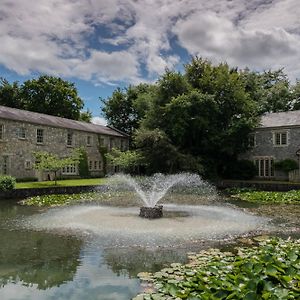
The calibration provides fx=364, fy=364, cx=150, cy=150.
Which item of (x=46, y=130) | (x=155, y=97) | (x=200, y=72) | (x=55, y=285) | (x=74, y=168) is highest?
(x=200, y=72)

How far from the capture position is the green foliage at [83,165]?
37.9m

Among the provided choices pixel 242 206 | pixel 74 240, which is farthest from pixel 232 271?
pixel 242 206

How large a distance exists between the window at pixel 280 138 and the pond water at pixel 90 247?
20337 millimetres

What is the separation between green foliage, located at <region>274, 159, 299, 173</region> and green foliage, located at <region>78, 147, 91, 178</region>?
19505mm

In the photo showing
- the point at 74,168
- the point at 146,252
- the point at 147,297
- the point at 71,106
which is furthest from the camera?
the point at 71,106

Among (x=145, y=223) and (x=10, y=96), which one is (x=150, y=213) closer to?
(x=145, y=223)

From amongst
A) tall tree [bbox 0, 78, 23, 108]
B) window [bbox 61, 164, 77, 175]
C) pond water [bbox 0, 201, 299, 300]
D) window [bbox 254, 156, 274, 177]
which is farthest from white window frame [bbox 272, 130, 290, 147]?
tall tree [bbox 0, 78, 23, 108]

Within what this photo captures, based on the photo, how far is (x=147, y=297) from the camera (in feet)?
20.9

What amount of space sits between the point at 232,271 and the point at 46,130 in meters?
29.7

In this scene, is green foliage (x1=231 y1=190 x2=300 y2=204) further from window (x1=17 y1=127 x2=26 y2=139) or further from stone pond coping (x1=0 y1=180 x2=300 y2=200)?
window (x1=17 y1=127 x2=26 y2=139)

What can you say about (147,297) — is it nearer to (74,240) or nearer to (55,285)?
(55,285)

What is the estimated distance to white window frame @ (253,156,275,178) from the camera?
3641cm

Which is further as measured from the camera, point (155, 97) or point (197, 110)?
point (155, 97)

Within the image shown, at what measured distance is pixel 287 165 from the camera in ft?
113
